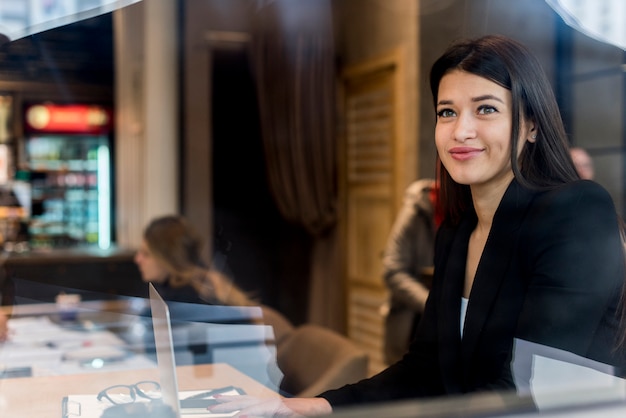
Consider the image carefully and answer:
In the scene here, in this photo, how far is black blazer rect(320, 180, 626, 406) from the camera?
1.56 metres

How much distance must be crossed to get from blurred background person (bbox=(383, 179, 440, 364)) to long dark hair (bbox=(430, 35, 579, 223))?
1.72 metres

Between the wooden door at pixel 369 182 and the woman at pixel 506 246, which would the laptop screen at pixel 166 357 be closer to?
the woman at pixel 506 246

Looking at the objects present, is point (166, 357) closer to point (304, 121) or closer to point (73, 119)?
point (304, 121)

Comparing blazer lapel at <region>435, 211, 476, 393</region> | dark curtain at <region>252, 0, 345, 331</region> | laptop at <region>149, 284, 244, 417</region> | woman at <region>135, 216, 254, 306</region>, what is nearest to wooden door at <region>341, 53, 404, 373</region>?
dark curtain at <region>252, 0, 345, 331</region>

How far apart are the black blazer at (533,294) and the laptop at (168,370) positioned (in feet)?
0.89

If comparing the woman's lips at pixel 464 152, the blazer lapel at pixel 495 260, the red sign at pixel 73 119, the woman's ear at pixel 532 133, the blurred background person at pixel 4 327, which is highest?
the red sign at pixel 73 119

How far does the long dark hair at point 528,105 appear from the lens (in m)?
1.65

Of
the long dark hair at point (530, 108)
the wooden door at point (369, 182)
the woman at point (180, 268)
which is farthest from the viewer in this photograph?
the wooden door at point (369, 182)

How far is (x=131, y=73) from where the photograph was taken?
21.6ft

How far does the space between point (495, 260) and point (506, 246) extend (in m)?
0.04

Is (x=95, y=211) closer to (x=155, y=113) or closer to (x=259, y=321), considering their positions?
(x=155, y=113)

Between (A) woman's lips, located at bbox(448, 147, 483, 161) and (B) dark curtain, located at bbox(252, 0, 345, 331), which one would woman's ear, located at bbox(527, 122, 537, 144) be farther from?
(B) dark curtain, located at bbox(252, 0, 345, 331)

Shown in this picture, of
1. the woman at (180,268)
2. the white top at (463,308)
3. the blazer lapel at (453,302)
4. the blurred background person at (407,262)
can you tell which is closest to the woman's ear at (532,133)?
the blazer lapel at (453,302)

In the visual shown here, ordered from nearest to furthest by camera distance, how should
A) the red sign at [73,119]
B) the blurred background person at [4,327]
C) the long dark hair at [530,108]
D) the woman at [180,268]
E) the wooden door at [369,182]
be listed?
the long dark hair at [530,108] < the blurred background person at [4,327] < the woman at [180,268] < the wooden door at [369,182] < the red sign at [73,119]
